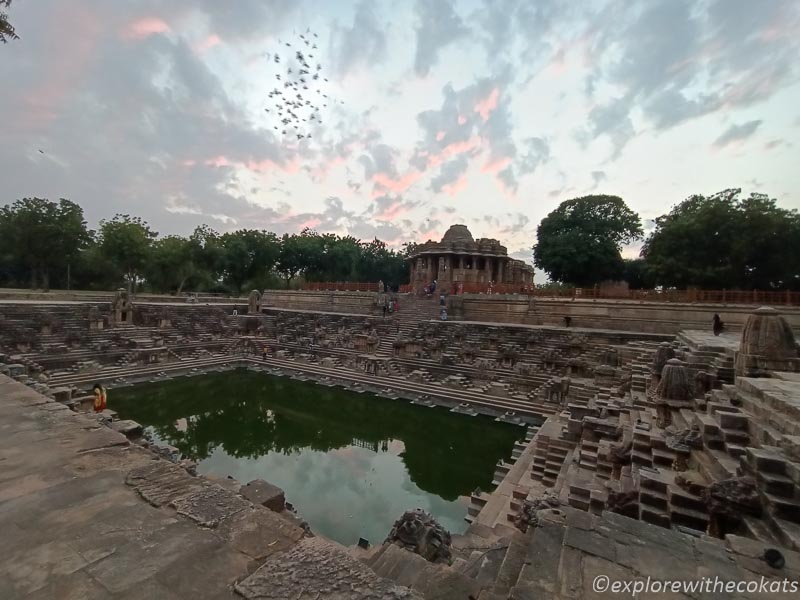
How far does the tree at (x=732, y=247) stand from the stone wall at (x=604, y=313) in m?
5.61

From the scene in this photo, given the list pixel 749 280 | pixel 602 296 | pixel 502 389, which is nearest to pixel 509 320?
pixel 602 296

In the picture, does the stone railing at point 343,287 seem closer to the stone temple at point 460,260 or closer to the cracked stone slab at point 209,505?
the stone temple at point 460,260

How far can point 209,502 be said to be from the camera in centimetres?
339

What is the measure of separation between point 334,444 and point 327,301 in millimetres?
19270

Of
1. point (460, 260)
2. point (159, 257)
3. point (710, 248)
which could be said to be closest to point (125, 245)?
point (159, 257)

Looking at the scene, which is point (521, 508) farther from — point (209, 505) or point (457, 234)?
point (457, 234)

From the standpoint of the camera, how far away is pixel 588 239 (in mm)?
27266

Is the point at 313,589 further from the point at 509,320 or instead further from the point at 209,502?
the point at 509,320

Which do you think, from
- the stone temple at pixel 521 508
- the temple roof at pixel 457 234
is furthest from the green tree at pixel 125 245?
the temple roof at pixel 457 234

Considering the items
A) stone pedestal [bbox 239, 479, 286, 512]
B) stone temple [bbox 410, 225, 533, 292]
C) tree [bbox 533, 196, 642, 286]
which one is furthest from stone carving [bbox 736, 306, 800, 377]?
stone temple [bbox 410, 225, 533, 292]

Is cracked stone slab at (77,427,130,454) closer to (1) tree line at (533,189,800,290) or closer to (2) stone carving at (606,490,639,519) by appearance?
(2) stone carving at (606,490,639,519)

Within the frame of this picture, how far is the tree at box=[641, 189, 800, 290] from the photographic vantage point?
19469 mm

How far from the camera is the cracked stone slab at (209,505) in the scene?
10.3 ft

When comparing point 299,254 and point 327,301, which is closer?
point 327,301
